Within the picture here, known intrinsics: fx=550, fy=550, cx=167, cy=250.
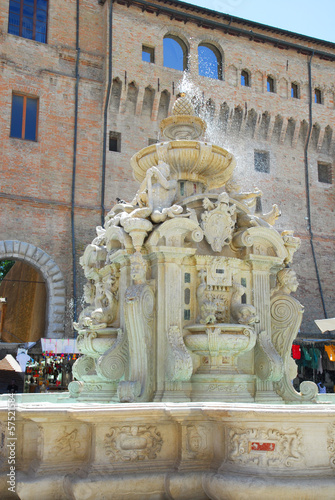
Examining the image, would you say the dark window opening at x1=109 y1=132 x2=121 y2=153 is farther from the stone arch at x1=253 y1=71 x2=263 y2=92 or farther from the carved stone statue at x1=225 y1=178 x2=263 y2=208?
the carved stone statue at x1=225 y1=178 x2=263 y2=208

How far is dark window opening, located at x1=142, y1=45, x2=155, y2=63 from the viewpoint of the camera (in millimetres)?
23206

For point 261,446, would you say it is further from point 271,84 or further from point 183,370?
point 271,84

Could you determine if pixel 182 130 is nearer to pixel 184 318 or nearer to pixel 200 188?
pixel 200 188

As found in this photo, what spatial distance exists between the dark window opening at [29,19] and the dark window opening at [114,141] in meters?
4.52

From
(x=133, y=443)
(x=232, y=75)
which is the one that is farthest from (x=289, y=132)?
(x=133, y=443)

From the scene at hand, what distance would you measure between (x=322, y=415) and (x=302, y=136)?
2414cm

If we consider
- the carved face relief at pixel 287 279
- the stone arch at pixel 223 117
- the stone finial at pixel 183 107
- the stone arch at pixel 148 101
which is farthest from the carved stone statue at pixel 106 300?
the stone arch at pixel 223 117

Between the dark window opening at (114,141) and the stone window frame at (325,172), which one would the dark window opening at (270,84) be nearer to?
the stone window frame at (325,172)

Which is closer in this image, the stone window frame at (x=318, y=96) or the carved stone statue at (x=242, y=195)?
the carved stone statue at (x=242, y=195)

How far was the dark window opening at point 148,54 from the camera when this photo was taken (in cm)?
2321

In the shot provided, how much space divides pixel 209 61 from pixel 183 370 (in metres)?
21.6

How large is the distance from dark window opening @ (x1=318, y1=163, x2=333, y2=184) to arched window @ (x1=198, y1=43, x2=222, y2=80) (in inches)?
268

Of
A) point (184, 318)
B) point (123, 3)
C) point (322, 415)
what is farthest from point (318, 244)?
point (322, 415)

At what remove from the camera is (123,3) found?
22484 mm
